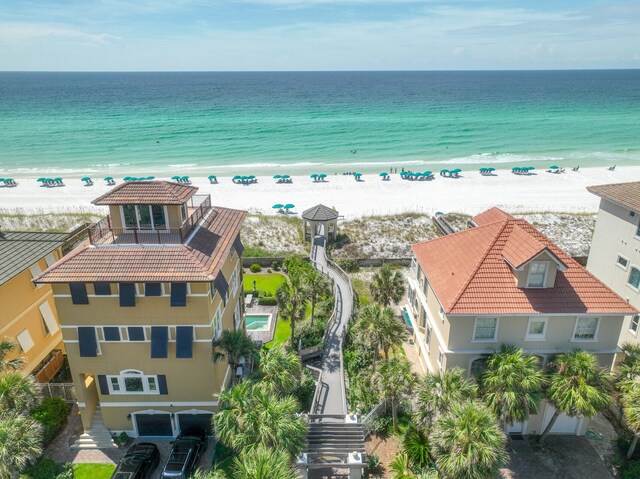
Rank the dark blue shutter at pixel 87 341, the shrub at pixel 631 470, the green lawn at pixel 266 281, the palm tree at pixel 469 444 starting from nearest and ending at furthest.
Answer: the palm tree at pixel 469 444
the shrub at pixel 631 470
the dark blue shutter at pixel 87 341
the green lawn at pixel 266 281

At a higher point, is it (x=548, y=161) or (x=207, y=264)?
(x=207, y=264)

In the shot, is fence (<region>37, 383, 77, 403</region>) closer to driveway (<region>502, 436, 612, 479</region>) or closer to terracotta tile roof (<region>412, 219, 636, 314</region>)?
terracotta tile roof (<region>412, 219, 636, 314</region>)

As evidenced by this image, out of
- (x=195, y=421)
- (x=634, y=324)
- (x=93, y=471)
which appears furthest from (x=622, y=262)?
(x=93, y=471)

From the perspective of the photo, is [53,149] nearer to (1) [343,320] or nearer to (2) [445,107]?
(1) [343,320]

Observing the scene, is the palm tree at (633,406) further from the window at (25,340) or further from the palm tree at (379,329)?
the window at (25,340)

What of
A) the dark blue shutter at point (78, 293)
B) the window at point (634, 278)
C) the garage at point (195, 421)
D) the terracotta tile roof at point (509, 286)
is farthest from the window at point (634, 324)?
the dark blue shutter at point (78, 293)

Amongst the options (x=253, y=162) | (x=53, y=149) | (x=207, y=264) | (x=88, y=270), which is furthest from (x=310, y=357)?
(x=53, y=149)

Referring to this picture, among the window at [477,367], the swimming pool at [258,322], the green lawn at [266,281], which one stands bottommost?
the swimming pool at [258,322]
